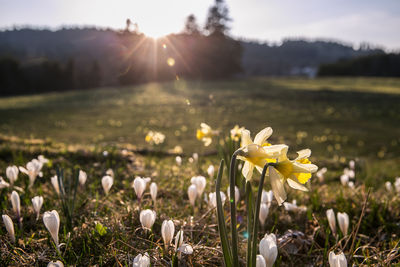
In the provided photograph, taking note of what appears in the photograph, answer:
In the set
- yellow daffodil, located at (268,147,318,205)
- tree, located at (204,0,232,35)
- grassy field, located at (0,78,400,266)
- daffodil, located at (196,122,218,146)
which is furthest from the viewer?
tree, located at (204,0,232,35)

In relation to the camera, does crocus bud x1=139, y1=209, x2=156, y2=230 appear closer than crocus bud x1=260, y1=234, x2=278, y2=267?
No

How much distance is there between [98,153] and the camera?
501 cm

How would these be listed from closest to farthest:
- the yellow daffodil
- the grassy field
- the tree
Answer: the yellow daffodil, the grassy field, the tree

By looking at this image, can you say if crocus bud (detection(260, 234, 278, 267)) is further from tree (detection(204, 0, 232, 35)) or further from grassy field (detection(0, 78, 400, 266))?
tree (detection(204, 0, 232, 35))

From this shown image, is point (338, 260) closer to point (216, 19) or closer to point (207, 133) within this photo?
point (207, 133)

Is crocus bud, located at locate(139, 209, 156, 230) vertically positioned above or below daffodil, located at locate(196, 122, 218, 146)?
below

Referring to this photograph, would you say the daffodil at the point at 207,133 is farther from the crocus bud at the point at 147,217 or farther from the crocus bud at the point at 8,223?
the crocus bud at the point at 8,223

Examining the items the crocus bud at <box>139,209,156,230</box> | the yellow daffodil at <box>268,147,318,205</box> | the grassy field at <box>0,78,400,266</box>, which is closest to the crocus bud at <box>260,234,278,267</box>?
the yellow daffodil at <box>268,147,318,205</box>

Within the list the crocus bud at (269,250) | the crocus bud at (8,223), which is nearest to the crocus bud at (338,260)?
the crocus bud at (269,250)

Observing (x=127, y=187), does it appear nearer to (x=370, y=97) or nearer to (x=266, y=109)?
(x=266, y=109)

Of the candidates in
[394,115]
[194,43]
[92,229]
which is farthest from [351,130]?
[194,43]

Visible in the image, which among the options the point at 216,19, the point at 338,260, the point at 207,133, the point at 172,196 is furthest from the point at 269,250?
the point at 216,19

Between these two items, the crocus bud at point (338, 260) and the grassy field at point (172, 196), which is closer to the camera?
the crocus bud at point (338, 260)

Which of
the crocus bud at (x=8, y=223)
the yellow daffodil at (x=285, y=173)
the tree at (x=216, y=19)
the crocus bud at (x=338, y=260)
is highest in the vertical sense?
the tree at (x=216, y=19)
